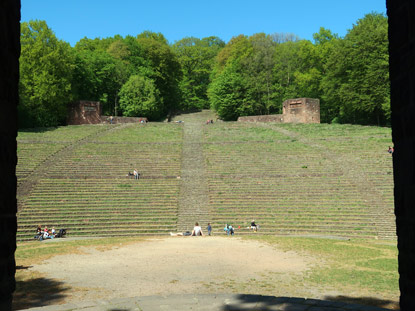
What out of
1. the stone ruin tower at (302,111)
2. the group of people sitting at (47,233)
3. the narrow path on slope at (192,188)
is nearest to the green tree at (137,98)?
the narrow path on slope at (192,188)

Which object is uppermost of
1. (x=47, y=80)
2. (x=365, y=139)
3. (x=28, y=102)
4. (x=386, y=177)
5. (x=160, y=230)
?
(x=47, y=80)

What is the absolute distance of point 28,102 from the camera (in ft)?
→ 139

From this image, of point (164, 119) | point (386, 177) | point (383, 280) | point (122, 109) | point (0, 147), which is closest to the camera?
point (0, 147)

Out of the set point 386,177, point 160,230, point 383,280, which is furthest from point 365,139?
point 383,280

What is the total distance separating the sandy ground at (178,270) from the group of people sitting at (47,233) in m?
4.60

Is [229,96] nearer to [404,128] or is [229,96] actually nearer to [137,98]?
[137,98]

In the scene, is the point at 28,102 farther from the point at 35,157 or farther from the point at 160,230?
the point at 160,230

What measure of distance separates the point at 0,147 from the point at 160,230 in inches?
652

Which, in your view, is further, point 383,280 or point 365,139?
point 365,139

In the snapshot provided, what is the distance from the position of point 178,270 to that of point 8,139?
7859mm

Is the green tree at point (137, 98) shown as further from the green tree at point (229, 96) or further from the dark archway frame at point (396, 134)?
the dark archway frame at point (396, 134)

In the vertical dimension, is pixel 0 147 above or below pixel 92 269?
above

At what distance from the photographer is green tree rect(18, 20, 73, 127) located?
4238 centimetres

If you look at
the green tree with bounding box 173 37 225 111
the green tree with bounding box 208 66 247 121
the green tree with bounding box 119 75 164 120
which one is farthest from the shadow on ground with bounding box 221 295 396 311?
the green tree with bounding box 173 37 225 111
